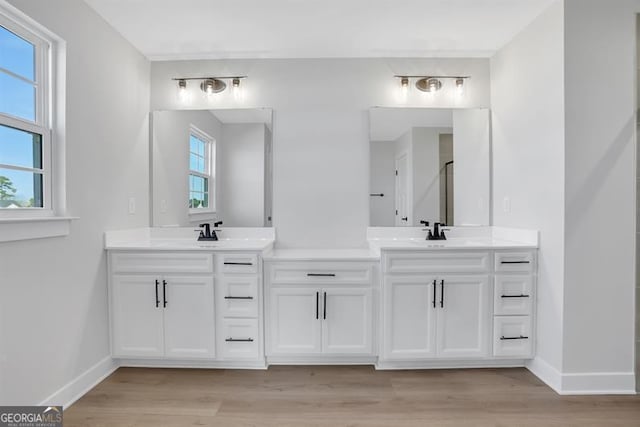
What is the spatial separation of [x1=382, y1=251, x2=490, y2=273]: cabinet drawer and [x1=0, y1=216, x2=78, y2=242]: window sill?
6.54ft

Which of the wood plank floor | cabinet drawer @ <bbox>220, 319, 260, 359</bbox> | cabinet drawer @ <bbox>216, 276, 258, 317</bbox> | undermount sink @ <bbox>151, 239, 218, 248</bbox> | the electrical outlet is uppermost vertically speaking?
the electrical outlet

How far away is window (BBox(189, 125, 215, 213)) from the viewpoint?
3141mm

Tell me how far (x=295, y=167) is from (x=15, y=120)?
6.12ft

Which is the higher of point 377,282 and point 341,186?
point 341,186

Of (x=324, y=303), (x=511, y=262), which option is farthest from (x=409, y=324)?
(x=511, y=262)

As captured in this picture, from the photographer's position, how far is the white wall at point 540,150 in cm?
231

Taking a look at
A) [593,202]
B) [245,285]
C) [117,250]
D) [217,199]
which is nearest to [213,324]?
[245,285]

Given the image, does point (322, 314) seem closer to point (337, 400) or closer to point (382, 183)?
point (337, 400)

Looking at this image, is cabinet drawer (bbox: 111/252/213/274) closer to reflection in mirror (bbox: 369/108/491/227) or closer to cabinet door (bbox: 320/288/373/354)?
cabinet door (bbox: 320/288/373/354)

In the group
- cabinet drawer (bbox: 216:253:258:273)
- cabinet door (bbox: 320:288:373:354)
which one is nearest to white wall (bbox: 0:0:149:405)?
cabinet drawer (bbox: 216:253:258:273)

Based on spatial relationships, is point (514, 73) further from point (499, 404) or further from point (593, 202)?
point (499, 404)

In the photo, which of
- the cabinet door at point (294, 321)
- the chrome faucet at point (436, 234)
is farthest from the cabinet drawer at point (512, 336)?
the cabinet door at point (294, 321)

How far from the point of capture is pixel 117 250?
8.42 ft

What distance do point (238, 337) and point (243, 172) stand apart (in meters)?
1.36
